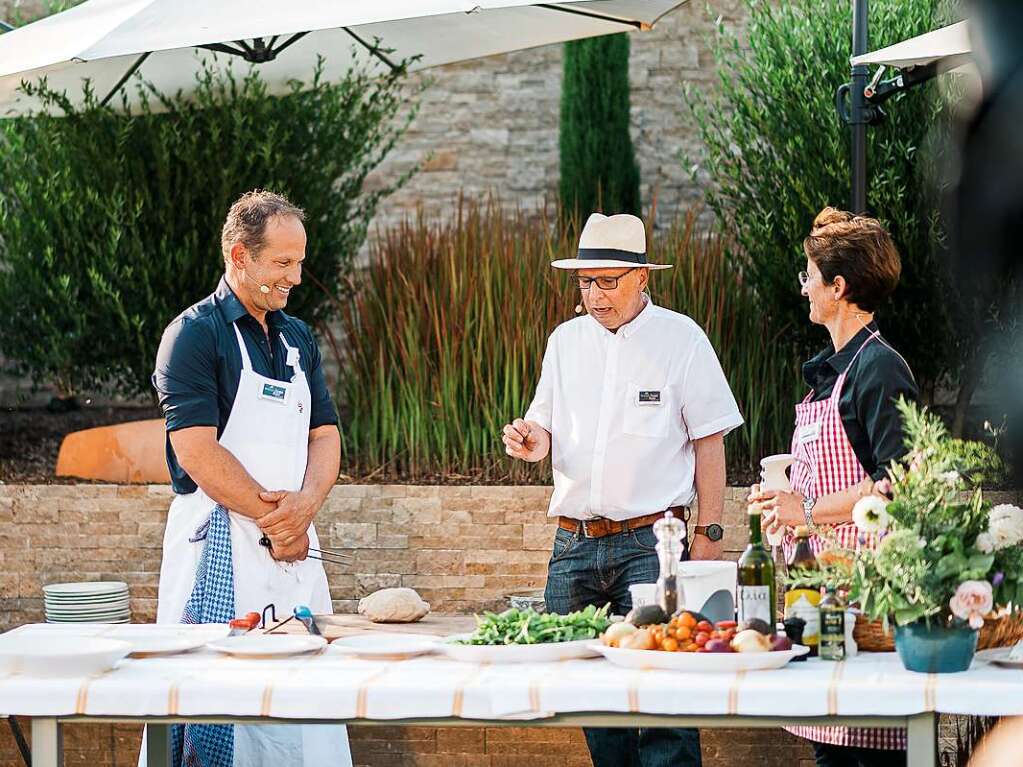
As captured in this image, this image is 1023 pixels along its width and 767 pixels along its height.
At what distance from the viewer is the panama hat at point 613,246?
11.9 feet

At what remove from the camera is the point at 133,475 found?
19.0ft

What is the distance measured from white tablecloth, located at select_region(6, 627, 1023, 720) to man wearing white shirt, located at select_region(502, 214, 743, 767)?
3.64ft

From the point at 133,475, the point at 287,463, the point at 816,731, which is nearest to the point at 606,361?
the point at 287,463

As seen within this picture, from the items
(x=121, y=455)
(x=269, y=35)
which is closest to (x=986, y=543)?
(x=269, y=35)

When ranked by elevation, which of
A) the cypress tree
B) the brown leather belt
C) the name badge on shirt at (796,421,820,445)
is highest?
the cypress tree

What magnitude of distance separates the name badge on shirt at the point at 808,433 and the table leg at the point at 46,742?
1753 millimetres

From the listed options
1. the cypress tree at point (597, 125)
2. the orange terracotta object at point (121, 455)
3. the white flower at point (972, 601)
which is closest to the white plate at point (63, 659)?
the white flower at point (972, 601)

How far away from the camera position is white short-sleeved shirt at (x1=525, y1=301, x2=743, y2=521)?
3.51 m

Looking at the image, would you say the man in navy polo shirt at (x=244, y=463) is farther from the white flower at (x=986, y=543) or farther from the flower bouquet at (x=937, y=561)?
the white flower at (x=986, y=543)

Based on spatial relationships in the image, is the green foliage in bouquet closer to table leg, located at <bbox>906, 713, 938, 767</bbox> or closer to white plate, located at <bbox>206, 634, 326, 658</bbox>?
table leg, located at <bbox>906, 713, 938, 767</bbox>

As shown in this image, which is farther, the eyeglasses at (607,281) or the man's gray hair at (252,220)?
the eyeglasses at (607,281)

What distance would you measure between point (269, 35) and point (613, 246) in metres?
1.22

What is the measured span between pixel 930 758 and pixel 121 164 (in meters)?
4.74

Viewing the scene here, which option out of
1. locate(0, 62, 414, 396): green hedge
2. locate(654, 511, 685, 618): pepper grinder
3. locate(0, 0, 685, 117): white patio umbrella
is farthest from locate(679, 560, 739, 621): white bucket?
locate(0, 62, 414, 396): green hedge
